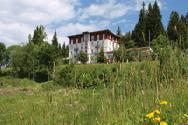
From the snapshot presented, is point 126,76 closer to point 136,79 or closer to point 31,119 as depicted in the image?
point 136,79

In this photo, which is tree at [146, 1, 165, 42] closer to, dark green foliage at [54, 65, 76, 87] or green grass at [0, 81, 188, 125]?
dark green foliage at [54, 65, 76, 87]

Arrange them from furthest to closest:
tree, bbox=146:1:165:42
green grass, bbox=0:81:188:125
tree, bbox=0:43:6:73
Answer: tree, bbox=0:43:6:73, tree, bbox=146:1:165:42, green grass, bbox=0:81:188:125

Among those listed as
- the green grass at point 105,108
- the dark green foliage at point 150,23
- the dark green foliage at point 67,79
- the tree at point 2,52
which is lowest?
the green grass at point 105,108

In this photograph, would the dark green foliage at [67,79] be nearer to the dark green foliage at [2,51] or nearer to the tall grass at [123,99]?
the tall grass at [123,99]

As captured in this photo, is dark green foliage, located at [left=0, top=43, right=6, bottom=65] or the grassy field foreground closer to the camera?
the grassy field foreground

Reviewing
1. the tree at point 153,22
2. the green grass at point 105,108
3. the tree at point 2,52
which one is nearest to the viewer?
the green grass at point 105,108

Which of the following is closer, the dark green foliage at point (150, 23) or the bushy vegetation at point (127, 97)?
the bushy vegetation at point (127, 97)

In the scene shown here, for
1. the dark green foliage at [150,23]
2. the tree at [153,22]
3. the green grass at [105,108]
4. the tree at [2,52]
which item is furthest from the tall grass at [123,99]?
the tree at [2,52]

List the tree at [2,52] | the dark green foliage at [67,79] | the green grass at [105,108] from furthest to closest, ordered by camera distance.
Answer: the tree at [2,52] → the dark green foliage at [67,79] → the green grass at [105,108]

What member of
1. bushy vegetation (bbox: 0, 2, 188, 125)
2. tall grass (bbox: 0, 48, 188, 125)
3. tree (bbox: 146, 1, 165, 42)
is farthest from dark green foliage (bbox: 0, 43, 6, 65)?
tall grass (bbox: 0, 48, 188, 125)

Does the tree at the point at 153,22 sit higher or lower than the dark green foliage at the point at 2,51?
higher

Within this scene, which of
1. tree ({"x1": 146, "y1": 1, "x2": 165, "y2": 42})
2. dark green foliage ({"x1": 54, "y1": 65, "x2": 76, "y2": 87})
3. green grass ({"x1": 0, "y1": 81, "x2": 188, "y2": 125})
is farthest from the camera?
tree ({"x1": 146, "y1": 1, "x2": 165, "y2": 42})

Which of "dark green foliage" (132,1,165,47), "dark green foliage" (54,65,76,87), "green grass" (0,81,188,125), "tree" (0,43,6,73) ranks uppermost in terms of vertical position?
"dark green foliage" (132,1,165,47)

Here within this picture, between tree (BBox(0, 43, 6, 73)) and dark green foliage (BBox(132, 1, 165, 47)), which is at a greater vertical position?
dark green foliage (BBox(132, 1, 165, 47))
